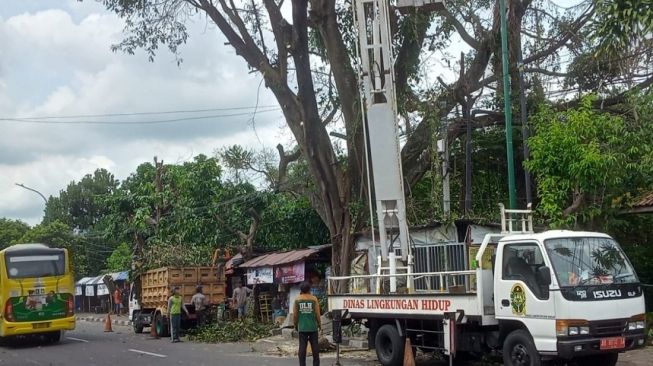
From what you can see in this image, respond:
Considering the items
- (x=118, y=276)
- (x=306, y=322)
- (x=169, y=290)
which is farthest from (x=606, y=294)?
(x=118, y=276)

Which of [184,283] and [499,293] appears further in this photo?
[184,283]

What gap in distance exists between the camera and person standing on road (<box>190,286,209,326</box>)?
73.9 ft

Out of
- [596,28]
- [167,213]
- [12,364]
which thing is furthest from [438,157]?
[167,213]

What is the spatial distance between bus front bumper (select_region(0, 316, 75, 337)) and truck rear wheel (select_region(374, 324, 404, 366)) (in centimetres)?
1097

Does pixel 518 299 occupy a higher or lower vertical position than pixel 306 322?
higher

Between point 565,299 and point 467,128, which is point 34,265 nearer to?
point 467,128

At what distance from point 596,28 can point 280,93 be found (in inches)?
454

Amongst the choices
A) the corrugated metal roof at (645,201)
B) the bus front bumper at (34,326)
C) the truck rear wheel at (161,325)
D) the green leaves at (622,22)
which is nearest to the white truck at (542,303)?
the green leaves at (622,22)

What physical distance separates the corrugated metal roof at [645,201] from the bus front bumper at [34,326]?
1590 cm

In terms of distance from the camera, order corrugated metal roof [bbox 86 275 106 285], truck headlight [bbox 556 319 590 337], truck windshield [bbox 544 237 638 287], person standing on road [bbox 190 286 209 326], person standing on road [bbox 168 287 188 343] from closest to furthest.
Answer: truck headlight [bbox 556 319 590 337]
truck windshield [bbox 544 237 638 287]
person standing on road [bbox 168 287 188 343]
person standing on road [bbox 190 286 209 326]
corrugated metal roof [bbox 86 275 106 285]

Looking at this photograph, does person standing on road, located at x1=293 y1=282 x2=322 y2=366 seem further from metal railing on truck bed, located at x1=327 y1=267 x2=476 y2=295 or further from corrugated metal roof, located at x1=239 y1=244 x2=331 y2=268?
corrugated metal roof, located at x1=239 y1=244 x2=331 y2=268

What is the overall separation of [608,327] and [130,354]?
37.6 ft

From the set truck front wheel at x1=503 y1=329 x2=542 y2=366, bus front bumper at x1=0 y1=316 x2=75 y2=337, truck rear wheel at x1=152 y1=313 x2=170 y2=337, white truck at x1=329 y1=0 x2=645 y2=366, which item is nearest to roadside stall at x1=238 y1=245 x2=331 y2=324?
truck rear wheel at x1=152 y1=313 x2=170 y2=337

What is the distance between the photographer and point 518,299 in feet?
34.4
